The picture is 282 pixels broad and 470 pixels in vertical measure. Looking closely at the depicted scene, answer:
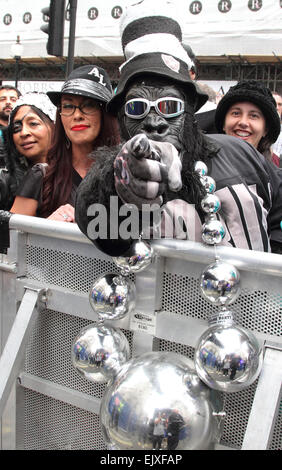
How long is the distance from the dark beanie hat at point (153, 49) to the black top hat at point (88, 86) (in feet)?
1.86

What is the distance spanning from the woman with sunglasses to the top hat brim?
65 centimetres

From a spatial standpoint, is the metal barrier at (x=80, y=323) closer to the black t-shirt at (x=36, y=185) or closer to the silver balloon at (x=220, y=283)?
the silver balloon at (x=220, y=283)

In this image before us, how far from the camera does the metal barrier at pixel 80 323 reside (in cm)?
104

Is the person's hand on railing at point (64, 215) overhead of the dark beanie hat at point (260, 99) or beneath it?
beneath

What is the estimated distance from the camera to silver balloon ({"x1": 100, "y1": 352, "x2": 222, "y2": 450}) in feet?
3.21

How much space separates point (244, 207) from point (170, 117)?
0.35 metres

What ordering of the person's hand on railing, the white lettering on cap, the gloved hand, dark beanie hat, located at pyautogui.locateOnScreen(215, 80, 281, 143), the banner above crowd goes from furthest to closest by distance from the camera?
the banner above crowd → the white lettering on cap → dark beanie hat, located at pyautogui.locateOnScreen(215, 80, 281, 143) → the person's hand on railing → the gloved hand

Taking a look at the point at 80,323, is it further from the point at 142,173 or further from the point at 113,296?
the point at 142,173

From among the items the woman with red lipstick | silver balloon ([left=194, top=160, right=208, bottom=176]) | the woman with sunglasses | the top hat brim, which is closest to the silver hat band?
the woman with sunglasses

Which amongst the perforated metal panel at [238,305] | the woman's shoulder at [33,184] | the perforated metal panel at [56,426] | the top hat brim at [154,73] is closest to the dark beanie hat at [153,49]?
the top hat brim at [154,73]

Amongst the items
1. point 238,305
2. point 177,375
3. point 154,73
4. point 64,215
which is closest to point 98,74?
point 64,215

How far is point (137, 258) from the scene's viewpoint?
43.4 inches

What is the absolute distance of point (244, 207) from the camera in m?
1.40

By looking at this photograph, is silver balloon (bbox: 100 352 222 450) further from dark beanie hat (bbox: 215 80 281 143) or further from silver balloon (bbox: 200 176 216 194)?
dark beanie hat (bbox: 215 80 281 143)
